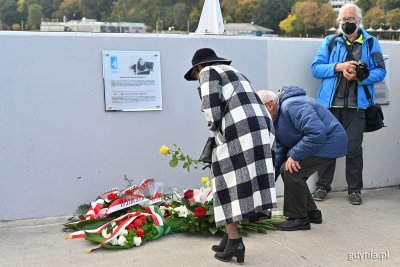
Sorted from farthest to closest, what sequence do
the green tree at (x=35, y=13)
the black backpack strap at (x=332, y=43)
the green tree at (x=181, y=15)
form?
the green tree at (x=35, y=13) < the green tree at (x=181, y=15) < the black backpack strap at (x=332, y=43)

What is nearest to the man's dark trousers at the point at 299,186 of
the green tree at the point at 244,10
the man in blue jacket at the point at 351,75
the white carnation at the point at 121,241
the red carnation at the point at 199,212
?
the red carnation at the point at 199,212

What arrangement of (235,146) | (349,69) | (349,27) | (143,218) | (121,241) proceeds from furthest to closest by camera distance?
(349,27) → (349,69) → (143,218) → (121,241) → (235,146)

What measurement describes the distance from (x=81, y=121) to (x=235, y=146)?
1.76 metres

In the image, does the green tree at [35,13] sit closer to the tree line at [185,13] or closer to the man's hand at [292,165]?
the tree line at [185,13]

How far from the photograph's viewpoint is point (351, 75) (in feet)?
16.1

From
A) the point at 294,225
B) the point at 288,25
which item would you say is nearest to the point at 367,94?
the point at 294,225

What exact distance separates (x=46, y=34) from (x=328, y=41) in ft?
9.24

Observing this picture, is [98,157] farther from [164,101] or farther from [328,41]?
[328,41]

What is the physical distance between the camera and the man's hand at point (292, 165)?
4086mm

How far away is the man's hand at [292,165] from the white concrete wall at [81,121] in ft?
3.71

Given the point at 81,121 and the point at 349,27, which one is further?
the point at 349,27

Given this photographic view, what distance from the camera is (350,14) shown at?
5.02m

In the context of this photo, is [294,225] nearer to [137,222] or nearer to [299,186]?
[299,186]

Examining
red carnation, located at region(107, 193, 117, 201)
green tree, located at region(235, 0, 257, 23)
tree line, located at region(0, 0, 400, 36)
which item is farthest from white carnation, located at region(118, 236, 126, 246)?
green tree, located at region(235, 0, 257, 23)
